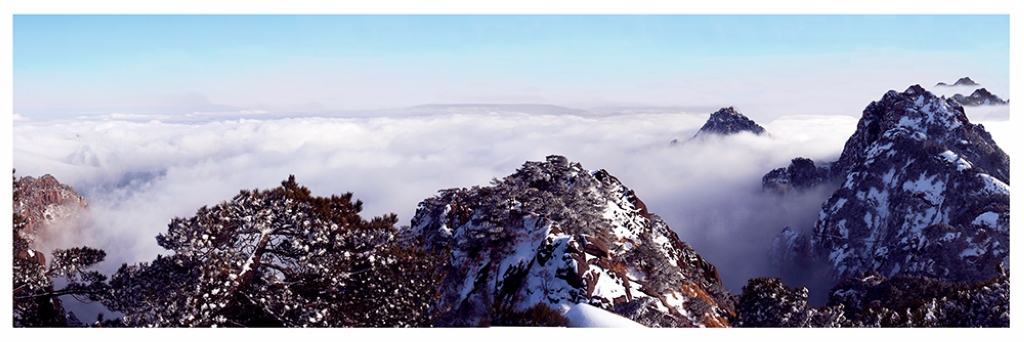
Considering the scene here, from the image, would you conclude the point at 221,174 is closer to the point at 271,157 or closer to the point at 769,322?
the point at 271,157

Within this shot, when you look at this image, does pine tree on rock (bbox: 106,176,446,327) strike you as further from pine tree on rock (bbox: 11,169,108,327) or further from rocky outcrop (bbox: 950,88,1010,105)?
rocky outcrop (bbox: 950,88,1010,105)

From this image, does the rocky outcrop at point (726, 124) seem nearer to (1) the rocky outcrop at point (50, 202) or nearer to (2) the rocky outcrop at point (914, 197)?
(2) the rocky outcrop at point (914, 197)

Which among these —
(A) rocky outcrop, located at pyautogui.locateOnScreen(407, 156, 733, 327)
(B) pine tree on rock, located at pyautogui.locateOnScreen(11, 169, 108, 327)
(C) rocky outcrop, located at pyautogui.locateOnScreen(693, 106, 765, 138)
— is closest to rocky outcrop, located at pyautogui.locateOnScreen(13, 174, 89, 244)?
(B) pine tree on rock, located at pyautogui.locateOnScreen(11, 169, 108, 327)

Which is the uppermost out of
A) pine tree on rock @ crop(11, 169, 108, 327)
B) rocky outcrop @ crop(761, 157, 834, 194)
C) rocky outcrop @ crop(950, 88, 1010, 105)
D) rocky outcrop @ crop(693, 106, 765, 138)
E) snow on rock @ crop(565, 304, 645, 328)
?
rocky outcrop @ crop(950, 88, 1010, 105)

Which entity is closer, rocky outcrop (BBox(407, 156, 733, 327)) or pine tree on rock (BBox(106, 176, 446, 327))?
pine tree on rock (BBox(106, 176, 446, 327))

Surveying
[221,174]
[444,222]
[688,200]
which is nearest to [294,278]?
[444,222]
